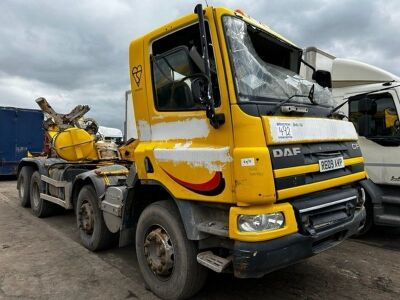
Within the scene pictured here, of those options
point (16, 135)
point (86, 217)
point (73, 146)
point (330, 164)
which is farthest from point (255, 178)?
point (16, 135)

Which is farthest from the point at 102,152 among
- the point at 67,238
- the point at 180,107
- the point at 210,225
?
the point at 210,225

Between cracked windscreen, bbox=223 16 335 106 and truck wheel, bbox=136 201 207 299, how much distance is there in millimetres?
1380

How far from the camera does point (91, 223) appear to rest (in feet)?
17.7

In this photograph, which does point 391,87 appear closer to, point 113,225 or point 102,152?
point 113,225

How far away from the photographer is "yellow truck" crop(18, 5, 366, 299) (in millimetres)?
2988

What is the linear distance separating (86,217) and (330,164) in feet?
11.5

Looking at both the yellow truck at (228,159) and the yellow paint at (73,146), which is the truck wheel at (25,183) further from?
the yellow truck at (228,159)

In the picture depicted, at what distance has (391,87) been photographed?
5.98 m

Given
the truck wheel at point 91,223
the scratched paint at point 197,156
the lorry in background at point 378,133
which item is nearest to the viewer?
the scratched paint at point 197,156

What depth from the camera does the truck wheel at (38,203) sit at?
7585 millimetres

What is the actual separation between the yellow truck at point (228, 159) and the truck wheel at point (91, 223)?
73 cm

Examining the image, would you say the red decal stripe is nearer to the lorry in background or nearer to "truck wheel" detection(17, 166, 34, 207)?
the lorry in background

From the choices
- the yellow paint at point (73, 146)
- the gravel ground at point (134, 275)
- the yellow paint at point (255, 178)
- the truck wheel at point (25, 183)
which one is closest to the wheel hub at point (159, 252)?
the gravel ground at point (134, 275)

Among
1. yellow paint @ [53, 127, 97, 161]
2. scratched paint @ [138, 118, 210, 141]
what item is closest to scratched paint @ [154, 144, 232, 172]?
scratched paint @ [138, 118, 210, 141]
